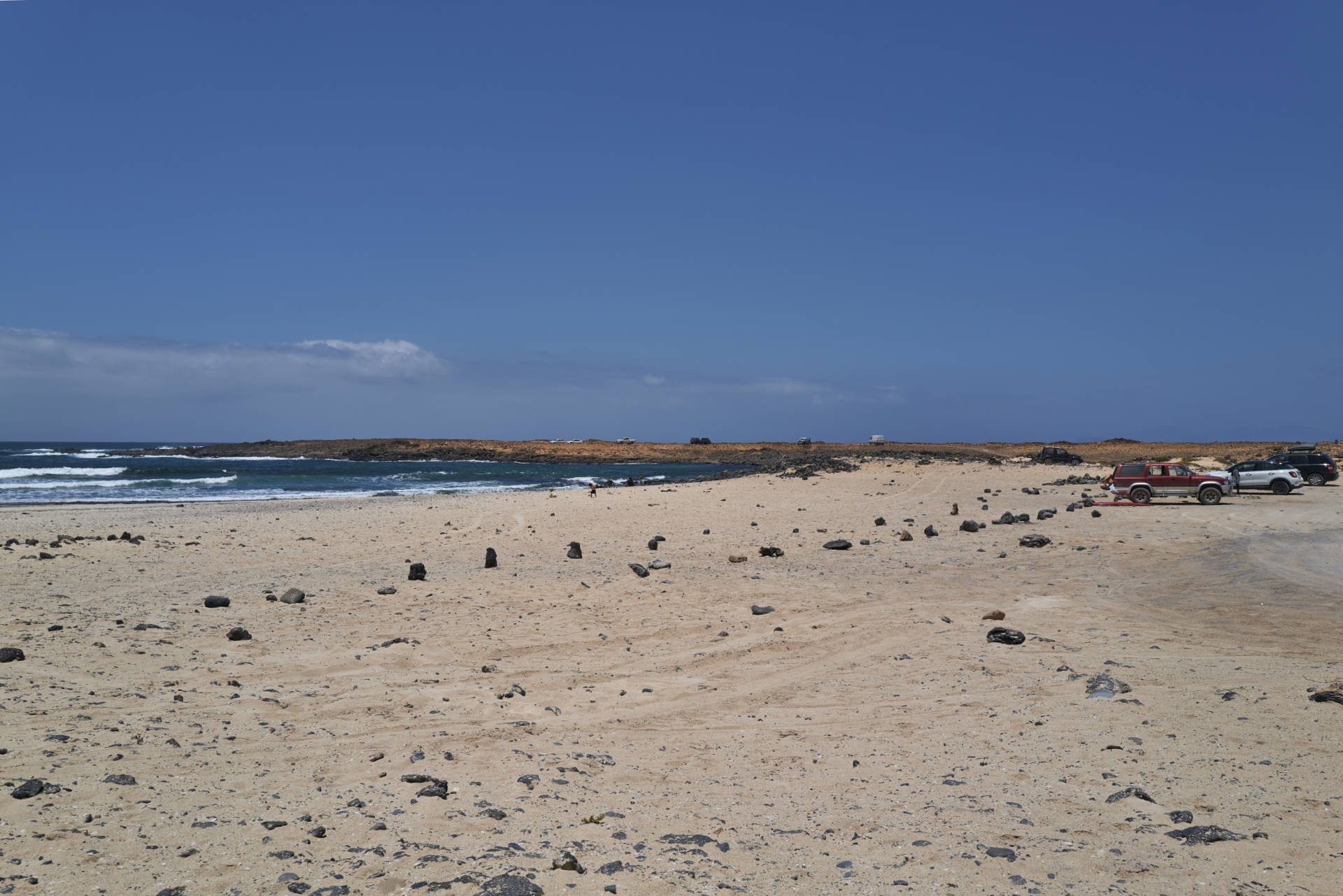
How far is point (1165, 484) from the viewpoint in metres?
25.8

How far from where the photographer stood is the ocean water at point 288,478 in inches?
1539

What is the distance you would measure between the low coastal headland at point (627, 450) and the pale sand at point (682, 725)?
5585cm

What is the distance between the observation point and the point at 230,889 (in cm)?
408

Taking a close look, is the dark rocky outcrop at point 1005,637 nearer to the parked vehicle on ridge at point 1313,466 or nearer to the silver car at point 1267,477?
the silver car at point 1267,477

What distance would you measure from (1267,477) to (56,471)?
2924 inches

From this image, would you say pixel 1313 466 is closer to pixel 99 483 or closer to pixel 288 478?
pixel 288 478

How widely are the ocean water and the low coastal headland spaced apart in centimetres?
748

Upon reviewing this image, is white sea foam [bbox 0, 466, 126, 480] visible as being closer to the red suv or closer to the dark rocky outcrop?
the red suv

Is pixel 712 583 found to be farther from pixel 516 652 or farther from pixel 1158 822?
pixel 1158 822

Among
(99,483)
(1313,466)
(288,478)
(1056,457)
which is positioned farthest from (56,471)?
(1313,466)

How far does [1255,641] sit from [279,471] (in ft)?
205

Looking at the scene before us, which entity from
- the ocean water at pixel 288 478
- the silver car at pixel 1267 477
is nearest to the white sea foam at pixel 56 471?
the ocean water at pixel 288 478

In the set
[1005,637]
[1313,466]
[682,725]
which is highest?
[1313,466]

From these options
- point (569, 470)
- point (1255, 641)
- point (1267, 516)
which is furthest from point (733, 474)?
point (1255, 641)
